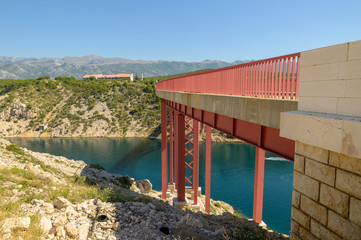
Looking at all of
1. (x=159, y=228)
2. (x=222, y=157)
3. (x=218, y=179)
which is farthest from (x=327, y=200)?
(x=222, y=157)

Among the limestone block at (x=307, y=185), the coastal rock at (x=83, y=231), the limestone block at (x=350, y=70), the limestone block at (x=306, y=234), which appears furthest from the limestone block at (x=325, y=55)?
the coastal rock at (x=83, y=231)

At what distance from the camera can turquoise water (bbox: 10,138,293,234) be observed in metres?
25.1

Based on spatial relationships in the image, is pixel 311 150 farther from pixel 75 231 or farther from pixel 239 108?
pixel 75 231

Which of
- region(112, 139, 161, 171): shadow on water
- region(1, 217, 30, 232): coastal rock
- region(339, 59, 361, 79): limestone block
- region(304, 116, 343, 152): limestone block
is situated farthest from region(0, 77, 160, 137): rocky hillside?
region(339, 59, 361, 79): limestone block

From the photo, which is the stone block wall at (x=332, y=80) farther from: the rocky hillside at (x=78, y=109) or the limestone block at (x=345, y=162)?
the rocky hillside at (x=78, y=109)

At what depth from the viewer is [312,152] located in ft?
14.5

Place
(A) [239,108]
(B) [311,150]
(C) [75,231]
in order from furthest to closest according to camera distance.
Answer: (C) [75,231], (A) [239,108], (B) [311,150]

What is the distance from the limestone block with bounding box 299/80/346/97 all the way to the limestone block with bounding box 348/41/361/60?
0.40 metres

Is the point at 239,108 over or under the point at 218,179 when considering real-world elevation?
over

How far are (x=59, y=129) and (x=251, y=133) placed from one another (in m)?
65.1

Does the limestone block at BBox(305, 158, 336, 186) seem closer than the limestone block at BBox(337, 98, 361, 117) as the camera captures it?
No

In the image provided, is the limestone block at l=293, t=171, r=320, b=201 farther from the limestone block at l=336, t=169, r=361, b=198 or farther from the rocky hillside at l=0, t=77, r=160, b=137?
the rocky hillside at l=0, t=77, r=160, b=137

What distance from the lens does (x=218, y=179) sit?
32500 mm

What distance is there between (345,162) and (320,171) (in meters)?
0.53
